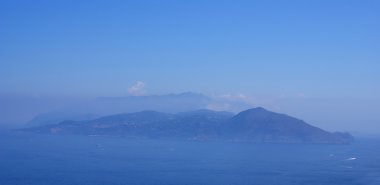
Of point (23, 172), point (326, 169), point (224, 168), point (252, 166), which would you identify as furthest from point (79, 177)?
point (326, 169)

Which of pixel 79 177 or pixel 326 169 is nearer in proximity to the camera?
pixel 79 177

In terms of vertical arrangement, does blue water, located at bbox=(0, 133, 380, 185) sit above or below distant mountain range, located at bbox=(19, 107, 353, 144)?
below

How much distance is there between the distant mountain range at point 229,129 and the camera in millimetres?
158000

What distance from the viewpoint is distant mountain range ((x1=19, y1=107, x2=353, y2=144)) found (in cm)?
15800

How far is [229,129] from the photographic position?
16700 cm

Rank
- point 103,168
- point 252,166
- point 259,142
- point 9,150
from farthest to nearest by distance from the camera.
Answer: point 259,142, point 9,150, point 252,166, point 103,168

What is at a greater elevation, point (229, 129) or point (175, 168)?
point (229, 129)

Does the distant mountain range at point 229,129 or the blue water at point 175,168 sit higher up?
the distant mountain range at point 229,129

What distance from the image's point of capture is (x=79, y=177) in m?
65.5

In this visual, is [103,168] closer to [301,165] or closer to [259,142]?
[301,165]

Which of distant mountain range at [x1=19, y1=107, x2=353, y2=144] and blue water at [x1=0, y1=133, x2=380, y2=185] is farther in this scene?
distant mountain range at [x1=19, y1=107, x2=353, y2=144]

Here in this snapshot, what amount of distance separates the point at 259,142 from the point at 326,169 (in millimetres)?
71117

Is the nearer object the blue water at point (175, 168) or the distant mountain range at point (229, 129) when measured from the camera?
the blue water at point (175, 168)

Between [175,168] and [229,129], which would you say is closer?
[175,168]
